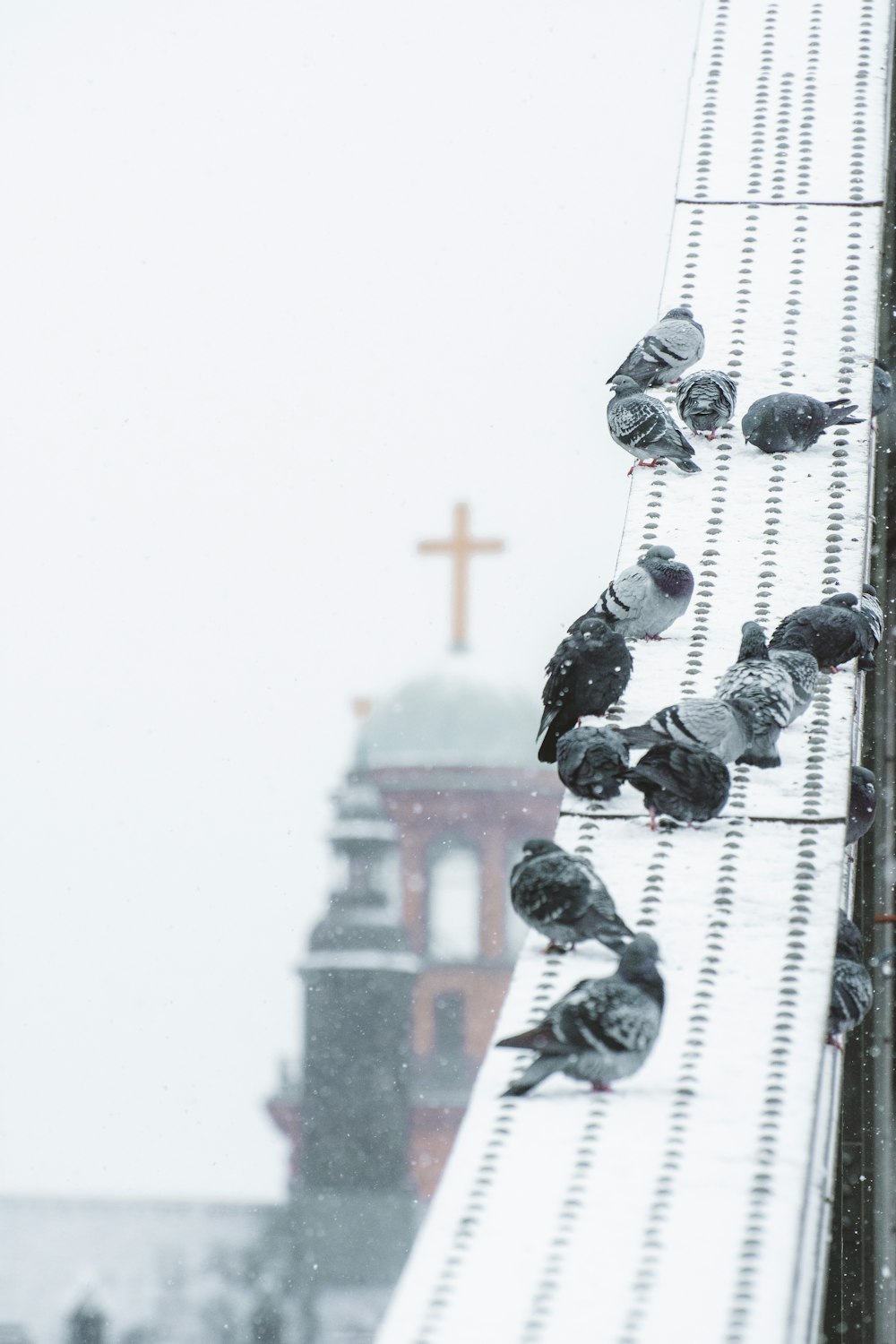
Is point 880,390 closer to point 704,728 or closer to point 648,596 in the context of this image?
point 648,596

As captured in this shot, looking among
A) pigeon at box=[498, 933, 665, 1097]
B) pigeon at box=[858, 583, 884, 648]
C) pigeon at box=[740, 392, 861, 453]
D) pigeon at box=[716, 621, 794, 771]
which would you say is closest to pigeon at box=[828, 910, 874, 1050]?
pigeon at box=[716, 621, 794, 771]

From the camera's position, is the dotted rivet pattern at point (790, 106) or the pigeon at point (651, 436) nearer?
the pigeon at point (651, 436)

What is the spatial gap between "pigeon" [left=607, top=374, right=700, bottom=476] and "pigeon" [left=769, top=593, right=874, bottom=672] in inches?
28.5

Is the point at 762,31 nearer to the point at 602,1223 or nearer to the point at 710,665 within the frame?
the point at 710,665

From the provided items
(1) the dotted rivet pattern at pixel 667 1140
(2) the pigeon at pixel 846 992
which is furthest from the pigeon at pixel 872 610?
(1) the dotted rivet pattern at pixel 667 1140

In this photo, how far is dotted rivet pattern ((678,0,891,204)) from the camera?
18.7 ft

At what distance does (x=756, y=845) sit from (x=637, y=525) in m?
1.14

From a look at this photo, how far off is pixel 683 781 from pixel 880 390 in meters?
1.83

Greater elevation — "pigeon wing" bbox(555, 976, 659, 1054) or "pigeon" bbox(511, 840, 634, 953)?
"pigeon" bbox(511, 840, 634, 953)

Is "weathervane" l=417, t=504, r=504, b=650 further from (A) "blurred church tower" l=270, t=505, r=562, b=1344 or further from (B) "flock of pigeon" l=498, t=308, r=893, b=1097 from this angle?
(B) "flock of pigeon" l=498, t=308, r=893, b=1097

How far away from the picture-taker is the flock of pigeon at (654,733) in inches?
132

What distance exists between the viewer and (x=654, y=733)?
161 inches

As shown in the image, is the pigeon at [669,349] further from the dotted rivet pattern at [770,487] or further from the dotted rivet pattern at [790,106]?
the dotted rivet pattern at [790,106]

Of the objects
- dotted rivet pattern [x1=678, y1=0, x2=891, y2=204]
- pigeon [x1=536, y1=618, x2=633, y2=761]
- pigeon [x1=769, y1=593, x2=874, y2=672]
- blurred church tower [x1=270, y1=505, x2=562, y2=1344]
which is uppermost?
dotted rivet pattern [x1=678, y1=0, x2=891, y2=204]
